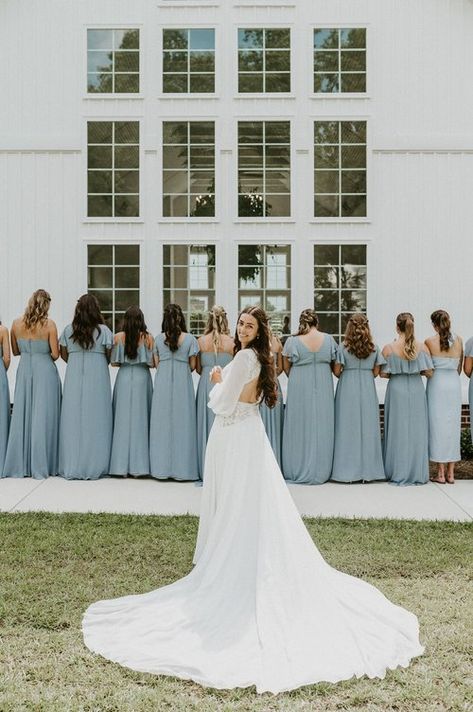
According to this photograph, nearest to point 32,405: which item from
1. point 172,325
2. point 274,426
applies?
point 172,325

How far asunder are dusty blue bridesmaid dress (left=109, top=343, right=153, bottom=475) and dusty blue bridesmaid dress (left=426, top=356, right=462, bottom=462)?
350cm

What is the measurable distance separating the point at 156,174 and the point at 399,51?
4.48m

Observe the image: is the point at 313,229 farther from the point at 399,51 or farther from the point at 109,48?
the point at 109,48

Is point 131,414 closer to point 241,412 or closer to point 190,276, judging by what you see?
point 190,276

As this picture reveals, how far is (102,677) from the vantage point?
3375 mm

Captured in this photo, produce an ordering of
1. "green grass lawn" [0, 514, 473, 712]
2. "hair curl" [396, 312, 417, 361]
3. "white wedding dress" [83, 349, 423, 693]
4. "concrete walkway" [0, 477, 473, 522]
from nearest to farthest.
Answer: "green grass lawn" [0, 514, 473, 712] < "white wedding dress" [83, 349, 423, 693] < "concrete walkway" [0, 477, 473, 522] < "hair curl" [396, 312, 417, 361]

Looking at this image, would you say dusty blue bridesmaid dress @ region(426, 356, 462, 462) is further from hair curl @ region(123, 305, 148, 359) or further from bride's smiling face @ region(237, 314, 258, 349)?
bride's smiling face @ region(237, 314, 258, 349)

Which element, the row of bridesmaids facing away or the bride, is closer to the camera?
the bride

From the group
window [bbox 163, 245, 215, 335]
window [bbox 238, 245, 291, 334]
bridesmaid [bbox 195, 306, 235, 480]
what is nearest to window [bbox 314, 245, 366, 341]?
window [bbox 238, 245, 291, 334]

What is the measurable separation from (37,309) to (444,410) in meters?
5.03

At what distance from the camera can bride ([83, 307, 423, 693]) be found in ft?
11.3

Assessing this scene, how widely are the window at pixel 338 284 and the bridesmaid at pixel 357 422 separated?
9.74 feet

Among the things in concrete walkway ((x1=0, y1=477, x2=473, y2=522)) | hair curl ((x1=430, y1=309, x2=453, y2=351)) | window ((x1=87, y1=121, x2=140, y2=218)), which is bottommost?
concrete walkway ((x1=0, y1=477, x2=473, y2=522))

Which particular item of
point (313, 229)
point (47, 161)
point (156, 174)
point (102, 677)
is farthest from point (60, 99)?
point (102, 677)
